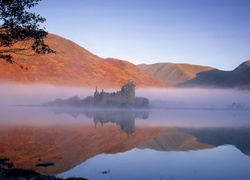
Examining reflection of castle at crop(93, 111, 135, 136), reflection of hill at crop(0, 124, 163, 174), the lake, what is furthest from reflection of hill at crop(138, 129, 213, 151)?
reflection of castle at crop(93, 111, 135, 136)

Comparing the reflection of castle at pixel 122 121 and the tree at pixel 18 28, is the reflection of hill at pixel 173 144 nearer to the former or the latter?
the reflection of castle at pixel 122 121

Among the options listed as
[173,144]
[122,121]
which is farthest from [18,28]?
[122,121]

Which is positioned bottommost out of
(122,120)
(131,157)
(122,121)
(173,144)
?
(122,120)

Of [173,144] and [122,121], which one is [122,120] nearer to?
[122,121]

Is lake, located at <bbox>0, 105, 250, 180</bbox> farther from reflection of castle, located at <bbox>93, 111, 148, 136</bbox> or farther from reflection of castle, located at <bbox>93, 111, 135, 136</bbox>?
reflection of castle, located at <bbox>93, 111, 148, 136</bbox>

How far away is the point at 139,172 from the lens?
27.4 meters

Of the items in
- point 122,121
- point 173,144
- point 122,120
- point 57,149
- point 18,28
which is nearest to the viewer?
point 18,28

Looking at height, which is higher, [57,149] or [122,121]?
[57,149]

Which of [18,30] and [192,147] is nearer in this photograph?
[18,30]

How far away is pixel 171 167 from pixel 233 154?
12740mm

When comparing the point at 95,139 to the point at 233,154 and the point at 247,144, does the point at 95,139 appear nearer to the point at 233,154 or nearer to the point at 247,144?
the point at 233,154

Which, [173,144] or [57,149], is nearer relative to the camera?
[57,149]

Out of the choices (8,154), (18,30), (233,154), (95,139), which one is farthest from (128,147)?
(18,30)


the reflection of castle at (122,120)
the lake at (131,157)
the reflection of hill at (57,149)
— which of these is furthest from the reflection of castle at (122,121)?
the lake at (131,157)
